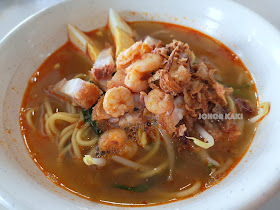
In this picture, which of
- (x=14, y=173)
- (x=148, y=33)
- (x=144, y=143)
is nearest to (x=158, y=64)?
(x=144, y=143)

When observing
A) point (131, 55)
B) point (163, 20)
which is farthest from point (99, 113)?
point (163, 20)

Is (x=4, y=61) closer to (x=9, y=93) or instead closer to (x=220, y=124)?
(x=9, y=93)

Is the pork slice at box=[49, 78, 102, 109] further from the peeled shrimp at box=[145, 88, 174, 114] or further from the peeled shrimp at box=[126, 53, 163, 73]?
the peeled shrimp at box=[145, 88, 174, 114]

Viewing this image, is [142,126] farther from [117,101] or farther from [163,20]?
[163,20]

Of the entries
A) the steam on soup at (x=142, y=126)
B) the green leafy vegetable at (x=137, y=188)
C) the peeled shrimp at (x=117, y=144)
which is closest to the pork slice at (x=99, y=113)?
the steam on soup at (x=142, y=126)

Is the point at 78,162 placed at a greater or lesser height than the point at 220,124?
lesser

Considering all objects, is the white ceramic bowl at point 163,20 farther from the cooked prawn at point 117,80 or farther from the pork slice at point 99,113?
the cooked prawn at point 117,80

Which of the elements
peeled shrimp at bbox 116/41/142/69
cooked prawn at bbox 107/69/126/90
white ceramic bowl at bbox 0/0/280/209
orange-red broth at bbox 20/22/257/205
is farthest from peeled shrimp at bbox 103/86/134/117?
white ceramic bowl at bbox 0/0/280/209
